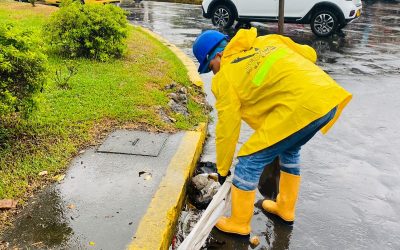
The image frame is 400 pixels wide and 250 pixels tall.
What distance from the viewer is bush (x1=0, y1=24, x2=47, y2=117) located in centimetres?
371

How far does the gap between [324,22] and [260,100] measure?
9.60m

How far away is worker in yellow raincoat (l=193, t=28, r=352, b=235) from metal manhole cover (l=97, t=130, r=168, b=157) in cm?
109

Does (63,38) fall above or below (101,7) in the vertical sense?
below

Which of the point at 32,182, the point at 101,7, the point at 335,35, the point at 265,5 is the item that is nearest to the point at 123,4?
the point at 265,5

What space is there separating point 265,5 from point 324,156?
846 cm

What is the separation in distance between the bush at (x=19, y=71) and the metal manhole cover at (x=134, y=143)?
80cm

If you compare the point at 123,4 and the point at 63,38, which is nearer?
the point at 63,38

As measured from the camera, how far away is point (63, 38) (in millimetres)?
6727

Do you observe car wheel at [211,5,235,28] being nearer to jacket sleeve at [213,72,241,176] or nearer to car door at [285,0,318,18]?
car door at [285,0,318,18]

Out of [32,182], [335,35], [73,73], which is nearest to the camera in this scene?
[32,182]

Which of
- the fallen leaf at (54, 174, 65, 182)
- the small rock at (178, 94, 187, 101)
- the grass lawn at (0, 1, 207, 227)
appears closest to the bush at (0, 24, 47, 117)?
the grass lawn at (0, 1, 207, 227)

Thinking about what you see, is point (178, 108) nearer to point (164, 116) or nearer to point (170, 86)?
point (164, 116)

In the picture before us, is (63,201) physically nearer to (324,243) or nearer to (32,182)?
(32,182)

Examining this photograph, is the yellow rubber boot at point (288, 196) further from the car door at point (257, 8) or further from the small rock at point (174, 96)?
the car door at point (257, 8)
